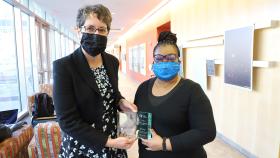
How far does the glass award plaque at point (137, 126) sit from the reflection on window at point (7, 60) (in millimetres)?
4429

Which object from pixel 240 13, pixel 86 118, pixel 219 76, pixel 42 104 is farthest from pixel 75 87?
pixel 219 76

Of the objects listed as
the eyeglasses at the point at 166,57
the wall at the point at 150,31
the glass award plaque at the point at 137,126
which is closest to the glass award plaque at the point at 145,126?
the glass award plaque at the point at 137,126

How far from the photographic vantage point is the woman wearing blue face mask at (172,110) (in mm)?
1091

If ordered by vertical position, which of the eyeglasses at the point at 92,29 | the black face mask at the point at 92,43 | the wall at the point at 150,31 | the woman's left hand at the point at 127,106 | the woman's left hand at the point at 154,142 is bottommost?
the woman's left hand at the point at 154,142

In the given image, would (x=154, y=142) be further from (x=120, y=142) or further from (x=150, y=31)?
(x=150, y=31)

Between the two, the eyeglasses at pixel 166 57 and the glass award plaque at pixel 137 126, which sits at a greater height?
the eyeglasses at pixel 166 57

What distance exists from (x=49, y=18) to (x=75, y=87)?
8.60 meters

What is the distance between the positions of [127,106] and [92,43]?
395 millimetres

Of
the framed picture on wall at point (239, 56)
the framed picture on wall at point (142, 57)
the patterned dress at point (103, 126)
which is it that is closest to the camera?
the patterned dress at point (103, 126)

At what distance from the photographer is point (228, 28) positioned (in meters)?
3.54

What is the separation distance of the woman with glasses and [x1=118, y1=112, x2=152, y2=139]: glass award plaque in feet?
0.13

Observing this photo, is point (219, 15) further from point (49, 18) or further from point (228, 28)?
point (49, 18)

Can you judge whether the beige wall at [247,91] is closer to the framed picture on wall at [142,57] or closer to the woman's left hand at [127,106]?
the woman's left hand at [127,106]

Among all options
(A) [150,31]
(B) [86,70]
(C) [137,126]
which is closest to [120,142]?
(C) [137,126]
